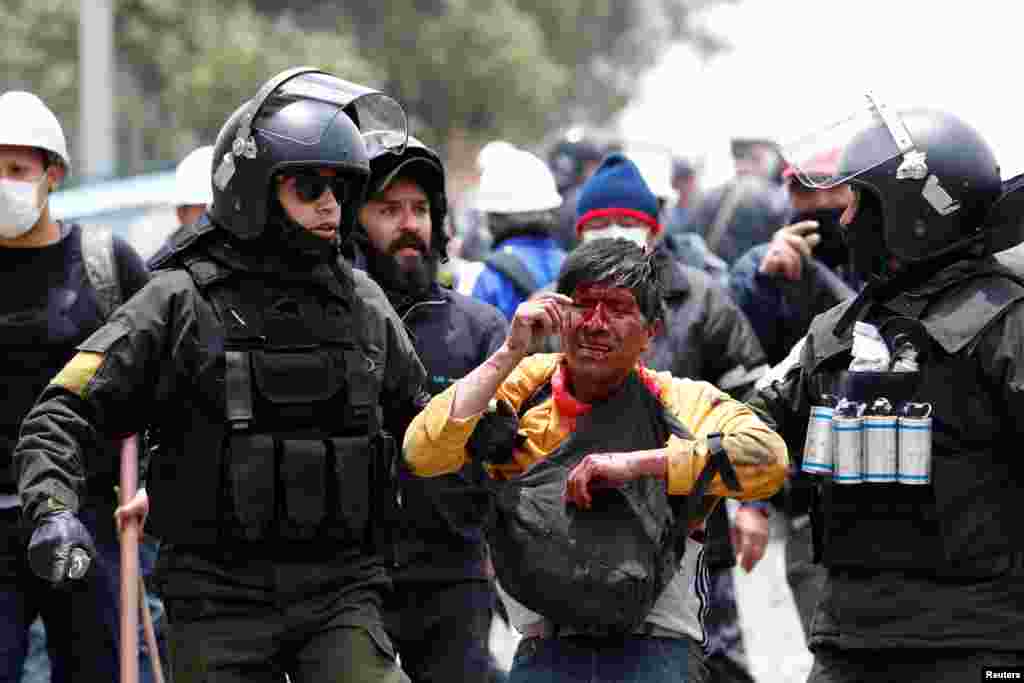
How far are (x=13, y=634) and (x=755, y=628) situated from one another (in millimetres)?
5427

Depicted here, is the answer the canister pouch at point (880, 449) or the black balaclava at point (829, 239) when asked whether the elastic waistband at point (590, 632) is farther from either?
the black balaclava at point (829, 239)

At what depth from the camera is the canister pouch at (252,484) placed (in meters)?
5.44

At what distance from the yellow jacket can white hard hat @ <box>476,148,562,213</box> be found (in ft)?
13.0

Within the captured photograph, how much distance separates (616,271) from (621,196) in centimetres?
295

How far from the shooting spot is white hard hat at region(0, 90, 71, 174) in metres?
7.10

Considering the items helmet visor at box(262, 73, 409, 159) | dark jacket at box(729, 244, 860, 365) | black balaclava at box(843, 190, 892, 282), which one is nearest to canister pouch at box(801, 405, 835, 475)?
black balaclava at box(843, 190, 892, 282)

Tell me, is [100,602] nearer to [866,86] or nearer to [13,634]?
[13,634]

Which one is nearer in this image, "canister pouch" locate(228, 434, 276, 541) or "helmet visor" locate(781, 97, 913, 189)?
"canister pouch" locate(228, 434, 276, 541)

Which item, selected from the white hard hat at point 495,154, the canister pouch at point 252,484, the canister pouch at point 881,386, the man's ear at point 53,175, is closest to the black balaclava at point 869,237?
the canister pouch at point 881,386

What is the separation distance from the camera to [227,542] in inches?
216

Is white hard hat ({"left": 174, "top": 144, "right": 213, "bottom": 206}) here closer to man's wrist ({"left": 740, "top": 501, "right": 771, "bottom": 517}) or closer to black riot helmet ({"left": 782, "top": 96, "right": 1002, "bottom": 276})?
man's wrist ({"left": 740, "top": 501, "right": 771, "bottom": 517})

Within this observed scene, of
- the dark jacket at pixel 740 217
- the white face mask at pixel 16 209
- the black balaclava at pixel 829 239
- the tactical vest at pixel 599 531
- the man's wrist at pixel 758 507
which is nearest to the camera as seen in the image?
the tactical vest at pixel 599 531

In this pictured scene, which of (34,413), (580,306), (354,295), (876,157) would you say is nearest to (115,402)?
(34,413)

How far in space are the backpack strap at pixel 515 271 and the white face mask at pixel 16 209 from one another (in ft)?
7.60
